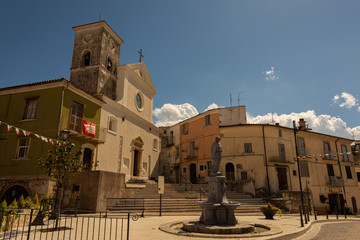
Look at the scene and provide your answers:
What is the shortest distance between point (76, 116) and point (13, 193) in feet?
20.0

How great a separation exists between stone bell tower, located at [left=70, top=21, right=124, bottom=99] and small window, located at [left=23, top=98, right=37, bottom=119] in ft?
19.3

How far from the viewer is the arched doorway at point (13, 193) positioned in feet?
49.1

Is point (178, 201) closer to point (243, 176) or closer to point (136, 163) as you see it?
point (136, 163)

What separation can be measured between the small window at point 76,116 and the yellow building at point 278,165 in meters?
15.0

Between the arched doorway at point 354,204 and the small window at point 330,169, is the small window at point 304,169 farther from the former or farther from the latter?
the arched doorway at point 354,204

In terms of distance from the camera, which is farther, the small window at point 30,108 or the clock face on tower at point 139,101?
the clock face on tower at point 139,101

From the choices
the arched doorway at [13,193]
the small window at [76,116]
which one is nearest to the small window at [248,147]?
the small window at [76,116]

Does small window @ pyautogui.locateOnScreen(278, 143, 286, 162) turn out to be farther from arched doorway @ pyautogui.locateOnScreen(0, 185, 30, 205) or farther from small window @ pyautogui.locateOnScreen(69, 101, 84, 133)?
arched doorway @ pyautogui.locateOnScreen(0, 185, 30, 205)

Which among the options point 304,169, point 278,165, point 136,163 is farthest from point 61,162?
point 304,169

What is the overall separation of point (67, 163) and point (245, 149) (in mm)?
19962

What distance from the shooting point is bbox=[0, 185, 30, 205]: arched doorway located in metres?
15.0

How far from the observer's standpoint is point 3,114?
57.6ft

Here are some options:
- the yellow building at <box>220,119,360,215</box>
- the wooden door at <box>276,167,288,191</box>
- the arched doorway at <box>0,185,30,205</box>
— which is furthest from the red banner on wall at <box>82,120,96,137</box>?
the wooden door at <box>276,167,288,191</box>

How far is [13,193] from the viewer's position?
1517 cm
